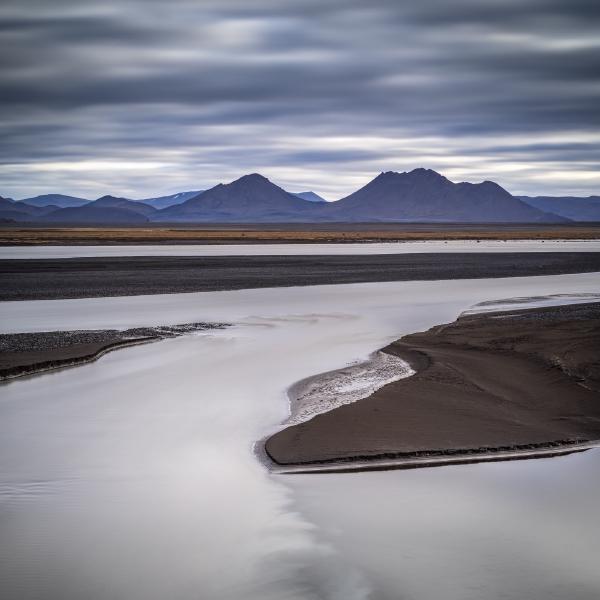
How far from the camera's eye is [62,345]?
762 inches

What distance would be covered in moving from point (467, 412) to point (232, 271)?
33.6m

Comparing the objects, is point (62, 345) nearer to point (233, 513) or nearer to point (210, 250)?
point (233, 513)

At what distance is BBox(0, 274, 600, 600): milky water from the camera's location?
23.6 feet

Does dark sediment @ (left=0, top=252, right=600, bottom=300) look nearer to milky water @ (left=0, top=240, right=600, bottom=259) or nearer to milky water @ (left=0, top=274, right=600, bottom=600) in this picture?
milky water @ (left=0, top=240, right=600, bottom=259)

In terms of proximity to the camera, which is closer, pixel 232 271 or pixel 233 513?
pixel 233 513

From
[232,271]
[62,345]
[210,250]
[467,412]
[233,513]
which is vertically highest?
[210,250]

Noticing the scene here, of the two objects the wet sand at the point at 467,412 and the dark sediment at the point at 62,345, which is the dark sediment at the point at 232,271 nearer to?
the dark sediment at the point at 62,345

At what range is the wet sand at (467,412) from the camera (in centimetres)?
1066

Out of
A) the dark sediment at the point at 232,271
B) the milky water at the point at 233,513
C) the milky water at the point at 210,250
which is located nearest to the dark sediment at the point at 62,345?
the milky water at the point at 233,513

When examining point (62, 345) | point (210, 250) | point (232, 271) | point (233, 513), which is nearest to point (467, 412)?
point (233, 513)

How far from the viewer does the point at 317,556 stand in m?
7.74

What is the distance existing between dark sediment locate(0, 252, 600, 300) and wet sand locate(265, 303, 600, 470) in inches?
741

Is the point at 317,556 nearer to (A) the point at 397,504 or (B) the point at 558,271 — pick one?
(A) the point at 397,504

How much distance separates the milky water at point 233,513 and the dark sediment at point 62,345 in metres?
0.99
